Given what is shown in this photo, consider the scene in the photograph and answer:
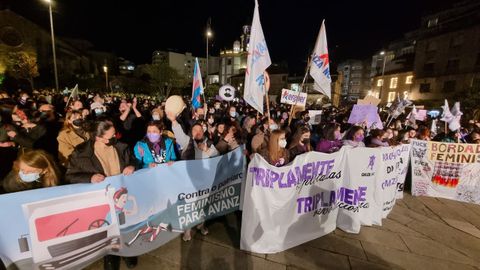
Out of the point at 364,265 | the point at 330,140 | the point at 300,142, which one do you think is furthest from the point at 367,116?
the point at 364,265

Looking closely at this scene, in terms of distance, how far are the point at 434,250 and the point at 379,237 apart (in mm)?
766

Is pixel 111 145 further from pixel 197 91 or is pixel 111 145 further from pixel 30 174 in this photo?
pixel 197 91

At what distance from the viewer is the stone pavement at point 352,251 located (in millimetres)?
3355

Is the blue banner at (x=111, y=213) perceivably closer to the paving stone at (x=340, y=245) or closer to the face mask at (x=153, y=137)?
the face mask at (x=153, y=137)

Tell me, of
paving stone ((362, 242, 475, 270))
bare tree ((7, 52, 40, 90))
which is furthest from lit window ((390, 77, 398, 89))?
bare tree ((7, 52, 40, 90))

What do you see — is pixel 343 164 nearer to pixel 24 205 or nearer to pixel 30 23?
pixel 24 205

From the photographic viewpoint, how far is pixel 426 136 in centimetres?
673

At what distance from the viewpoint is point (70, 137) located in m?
4.04

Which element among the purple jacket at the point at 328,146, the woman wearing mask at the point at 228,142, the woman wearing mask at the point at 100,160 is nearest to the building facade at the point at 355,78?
the purple jacket at the point at 328,146

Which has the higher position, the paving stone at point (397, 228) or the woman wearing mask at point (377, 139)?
the woman wearing mask at point (377, 139)

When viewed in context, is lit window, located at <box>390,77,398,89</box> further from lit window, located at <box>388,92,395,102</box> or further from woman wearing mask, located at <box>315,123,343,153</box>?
woman wearing mask, located at <box>315,123,343,153</box>

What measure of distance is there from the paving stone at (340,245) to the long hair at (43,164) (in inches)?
135

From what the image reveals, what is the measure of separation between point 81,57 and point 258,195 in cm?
6012

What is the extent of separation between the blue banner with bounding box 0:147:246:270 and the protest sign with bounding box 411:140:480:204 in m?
4.65
